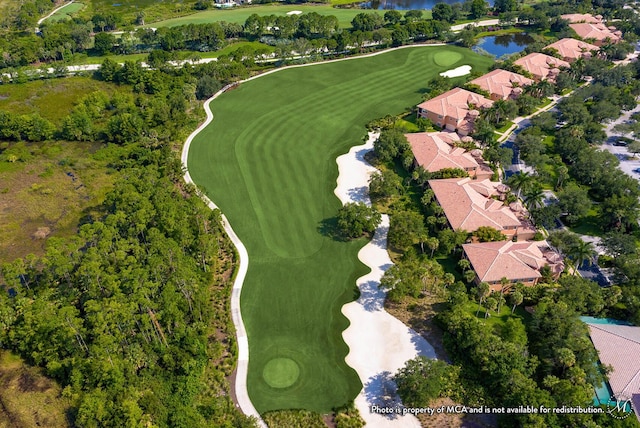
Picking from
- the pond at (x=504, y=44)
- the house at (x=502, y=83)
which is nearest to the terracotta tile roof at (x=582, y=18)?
the pond at (x=504, y=44)

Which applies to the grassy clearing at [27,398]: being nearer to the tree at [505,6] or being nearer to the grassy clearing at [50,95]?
the grassy clearing at [50,95]

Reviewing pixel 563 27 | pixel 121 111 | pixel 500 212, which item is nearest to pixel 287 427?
pixel 500 212

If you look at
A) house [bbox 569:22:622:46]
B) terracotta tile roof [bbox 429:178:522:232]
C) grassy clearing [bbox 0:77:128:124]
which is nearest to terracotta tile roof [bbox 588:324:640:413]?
terracotta tile roof [bbox 429:178:522:232]

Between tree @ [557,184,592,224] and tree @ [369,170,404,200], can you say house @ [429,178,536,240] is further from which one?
tree @ [557,184,592,224]

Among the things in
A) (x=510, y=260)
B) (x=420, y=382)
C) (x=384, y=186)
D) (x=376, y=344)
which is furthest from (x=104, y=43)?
(x=420, y=382)

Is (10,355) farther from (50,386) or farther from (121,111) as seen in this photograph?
(121,111)
